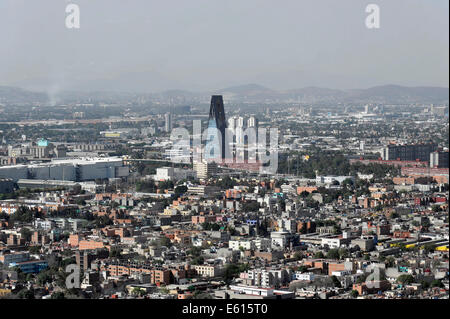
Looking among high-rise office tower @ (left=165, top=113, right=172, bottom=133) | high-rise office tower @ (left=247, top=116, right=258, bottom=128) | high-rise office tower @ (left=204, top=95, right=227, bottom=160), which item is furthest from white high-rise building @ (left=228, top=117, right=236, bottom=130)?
high-rise office tower @ (left=165, top=113, right=172, bottom=133)

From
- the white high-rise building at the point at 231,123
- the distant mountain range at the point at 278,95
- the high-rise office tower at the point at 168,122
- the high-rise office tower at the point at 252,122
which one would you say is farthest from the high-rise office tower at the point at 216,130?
the high-rise office tower at the point at 168,122

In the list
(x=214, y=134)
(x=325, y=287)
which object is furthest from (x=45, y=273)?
(x=214, y=134)

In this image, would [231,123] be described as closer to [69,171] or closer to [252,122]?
[252,122]

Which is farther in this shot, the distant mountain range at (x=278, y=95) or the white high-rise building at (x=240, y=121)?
the distant mountain range at (x=278, y=95)

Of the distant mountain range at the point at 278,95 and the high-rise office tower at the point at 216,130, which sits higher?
the distant mountain range at the point at 278,95

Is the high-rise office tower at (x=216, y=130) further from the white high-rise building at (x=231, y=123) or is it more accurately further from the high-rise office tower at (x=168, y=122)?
the high-rise office tower at (x=168, y=122)

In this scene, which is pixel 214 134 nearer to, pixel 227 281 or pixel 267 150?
pixel 267 150
